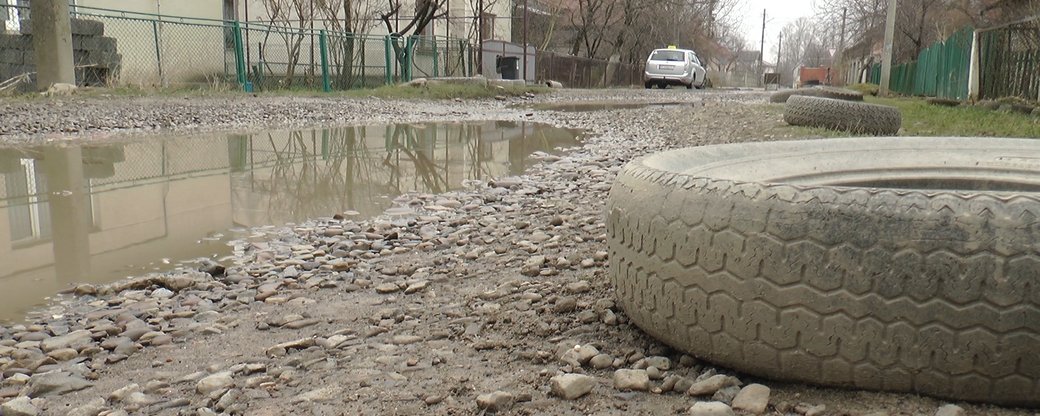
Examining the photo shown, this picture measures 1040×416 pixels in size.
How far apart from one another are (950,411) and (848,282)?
362mm

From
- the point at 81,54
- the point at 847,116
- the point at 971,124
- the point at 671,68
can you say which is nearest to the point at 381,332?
the point at 847,116

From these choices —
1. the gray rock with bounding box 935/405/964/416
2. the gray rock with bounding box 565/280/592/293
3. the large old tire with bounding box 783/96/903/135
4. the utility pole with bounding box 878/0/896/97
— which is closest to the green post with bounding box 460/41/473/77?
the utility pole with bounding box 878/0/896/97

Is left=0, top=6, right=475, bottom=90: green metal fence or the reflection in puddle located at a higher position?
left=0, top=6, right=475, bottom=90: green metal fence

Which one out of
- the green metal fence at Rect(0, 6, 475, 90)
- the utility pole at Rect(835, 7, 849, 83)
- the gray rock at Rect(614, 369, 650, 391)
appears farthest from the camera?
the utility pole at Rect(835, 7, 849, 83)

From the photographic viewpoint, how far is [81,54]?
16953 millimetres

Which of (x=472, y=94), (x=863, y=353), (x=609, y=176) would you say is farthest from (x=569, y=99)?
(x=863, y=353)

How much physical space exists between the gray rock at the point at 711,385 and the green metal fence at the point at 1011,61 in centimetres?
1013

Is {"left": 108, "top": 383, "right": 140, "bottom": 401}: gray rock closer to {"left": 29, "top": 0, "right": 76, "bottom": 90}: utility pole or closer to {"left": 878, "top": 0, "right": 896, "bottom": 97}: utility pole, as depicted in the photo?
{"left": 29, "top": 0, "right": 76, "bottom": 90}: utility pole

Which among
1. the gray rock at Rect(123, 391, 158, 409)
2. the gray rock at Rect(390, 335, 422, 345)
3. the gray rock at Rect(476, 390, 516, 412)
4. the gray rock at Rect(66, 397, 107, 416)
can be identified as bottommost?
the gray rock at Rect(66, 397, 107, 416)

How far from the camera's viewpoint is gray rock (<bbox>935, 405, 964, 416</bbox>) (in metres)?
1.77

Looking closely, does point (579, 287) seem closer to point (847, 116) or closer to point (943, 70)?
point (847, 116)

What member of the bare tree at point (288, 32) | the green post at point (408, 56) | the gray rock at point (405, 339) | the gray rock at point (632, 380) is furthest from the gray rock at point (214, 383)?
the green post at point (408, 56)

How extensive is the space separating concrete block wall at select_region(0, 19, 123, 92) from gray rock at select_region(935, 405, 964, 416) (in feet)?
56.9

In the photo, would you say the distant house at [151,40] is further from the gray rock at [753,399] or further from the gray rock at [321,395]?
the gray rock at [753,399]
